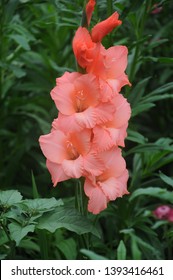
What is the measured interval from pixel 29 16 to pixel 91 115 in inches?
59.3

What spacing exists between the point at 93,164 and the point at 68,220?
6.5 inches

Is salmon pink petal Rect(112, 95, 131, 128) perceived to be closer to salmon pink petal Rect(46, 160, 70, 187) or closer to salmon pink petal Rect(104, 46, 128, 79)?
salmon pink petal Rect(104, 46, 128, 79)

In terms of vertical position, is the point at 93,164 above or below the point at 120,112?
below

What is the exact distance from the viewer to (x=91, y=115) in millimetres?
1609

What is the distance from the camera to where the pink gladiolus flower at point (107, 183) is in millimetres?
1656

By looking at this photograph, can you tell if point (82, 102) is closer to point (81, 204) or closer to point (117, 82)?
point (117, 82)

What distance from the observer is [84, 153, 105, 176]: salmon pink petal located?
1.62 m

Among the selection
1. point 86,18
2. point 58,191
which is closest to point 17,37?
point 58,191

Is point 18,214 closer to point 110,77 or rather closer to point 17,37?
point 110,77

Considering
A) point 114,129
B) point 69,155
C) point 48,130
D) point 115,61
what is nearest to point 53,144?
point 69,155

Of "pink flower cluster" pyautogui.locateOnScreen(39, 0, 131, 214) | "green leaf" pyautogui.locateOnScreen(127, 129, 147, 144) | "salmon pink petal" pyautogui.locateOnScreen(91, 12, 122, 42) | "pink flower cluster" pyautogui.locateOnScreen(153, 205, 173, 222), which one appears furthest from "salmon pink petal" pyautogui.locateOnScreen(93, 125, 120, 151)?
"green leaf" pyautogui.locateOnScreen(127, 129, 147, 144)

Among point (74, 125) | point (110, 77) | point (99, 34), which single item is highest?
point (99, 34)

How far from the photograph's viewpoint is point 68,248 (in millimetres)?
2121
